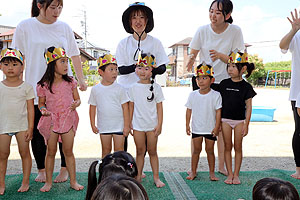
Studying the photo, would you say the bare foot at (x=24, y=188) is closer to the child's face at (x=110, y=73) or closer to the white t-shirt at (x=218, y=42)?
the child's face at (x=110, y=73)

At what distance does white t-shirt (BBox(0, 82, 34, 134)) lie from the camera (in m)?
3.21

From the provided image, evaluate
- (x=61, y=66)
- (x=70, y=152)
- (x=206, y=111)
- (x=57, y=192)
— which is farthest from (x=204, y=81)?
(x=57, y=192)

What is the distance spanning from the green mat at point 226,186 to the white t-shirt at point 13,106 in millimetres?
2195

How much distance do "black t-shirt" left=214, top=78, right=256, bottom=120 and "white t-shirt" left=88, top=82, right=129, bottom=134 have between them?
1272 millimetres

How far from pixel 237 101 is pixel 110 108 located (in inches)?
62.3

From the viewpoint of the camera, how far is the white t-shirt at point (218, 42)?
3889mm

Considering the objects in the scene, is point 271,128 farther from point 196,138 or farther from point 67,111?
point 67,111

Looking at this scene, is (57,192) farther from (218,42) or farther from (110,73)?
(218,42)

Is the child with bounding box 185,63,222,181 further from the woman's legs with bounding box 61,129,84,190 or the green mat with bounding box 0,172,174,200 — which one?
the woman's legs with bounding box 61,129,84,190

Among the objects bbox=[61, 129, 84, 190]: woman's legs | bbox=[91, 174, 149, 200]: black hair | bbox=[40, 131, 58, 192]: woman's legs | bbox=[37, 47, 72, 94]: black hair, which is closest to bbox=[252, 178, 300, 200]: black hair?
bbox=[91, 174, 149, 200]: black hair

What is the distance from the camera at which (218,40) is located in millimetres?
3902

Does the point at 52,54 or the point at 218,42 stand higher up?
the point at 218,42

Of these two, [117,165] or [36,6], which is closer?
[117,165]

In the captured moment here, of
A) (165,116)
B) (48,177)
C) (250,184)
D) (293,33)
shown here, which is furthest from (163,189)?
(165,116)
